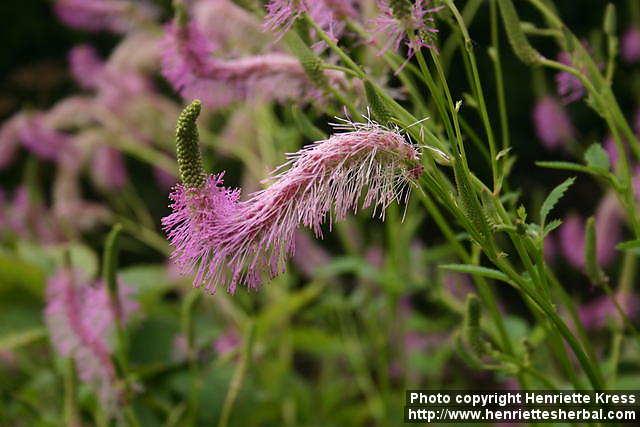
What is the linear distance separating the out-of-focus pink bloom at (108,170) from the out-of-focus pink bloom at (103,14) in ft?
1.32

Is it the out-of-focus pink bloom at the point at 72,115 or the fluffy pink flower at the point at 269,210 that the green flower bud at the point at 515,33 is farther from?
the out-of-focus pink bloom at the point at 72,115

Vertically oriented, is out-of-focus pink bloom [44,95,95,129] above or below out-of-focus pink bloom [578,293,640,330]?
above

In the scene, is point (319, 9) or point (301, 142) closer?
point (319, 9)

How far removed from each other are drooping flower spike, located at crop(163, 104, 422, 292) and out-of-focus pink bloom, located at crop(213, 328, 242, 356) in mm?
1065

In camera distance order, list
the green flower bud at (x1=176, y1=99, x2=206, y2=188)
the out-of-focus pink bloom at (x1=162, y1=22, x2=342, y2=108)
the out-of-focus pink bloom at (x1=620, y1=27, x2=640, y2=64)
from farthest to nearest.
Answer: the out-of-focus pink bloom at (x1=620, y1=27, x2=640, y2=64), the out-of-focus pink bloom at (x1=162, y1=22, x2=342, y2=108), the green flower bud at (x1=176, y1=99, x2=206, y2=188)

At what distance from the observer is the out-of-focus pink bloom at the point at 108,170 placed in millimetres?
2229

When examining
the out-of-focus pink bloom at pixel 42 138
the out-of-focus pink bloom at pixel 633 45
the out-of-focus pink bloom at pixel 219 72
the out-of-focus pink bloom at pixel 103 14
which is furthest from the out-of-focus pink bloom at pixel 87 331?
the out-of-focus pink bloom at pixel 633 45

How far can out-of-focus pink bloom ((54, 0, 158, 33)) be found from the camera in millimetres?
1779

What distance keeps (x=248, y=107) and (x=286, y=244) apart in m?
1.17

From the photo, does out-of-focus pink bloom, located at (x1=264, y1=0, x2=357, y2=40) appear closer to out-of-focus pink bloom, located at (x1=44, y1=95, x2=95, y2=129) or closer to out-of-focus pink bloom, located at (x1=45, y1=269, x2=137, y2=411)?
out-of-focus pink bloom, located at (x1=45, y1=269, x2=137, y2=411)

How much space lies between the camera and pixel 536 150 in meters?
2.53

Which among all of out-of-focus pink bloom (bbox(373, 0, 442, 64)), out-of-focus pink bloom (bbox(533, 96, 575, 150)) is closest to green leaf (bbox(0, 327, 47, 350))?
out-of-focus pink bloom (bbox(373, 0, 442, 64))

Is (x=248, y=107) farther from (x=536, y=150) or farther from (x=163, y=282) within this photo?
(x=536, y=150)

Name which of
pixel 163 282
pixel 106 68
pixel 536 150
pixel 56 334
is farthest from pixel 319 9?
pixel 536 150
